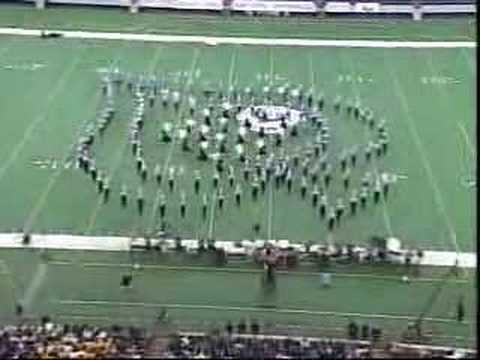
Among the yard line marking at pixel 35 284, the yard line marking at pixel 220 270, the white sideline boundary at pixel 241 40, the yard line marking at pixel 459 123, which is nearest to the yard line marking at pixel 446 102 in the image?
the yard line marking at pixel 459 123

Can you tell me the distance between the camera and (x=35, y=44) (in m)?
32.2

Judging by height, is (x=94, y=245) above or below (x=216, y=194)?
below

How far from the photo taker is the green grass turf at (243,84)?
20703mm

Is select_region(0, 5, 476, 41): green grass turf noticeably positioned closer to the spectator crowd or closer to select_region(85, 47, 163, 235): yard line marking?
select_region(85, 47, 163, 235): yard line marking

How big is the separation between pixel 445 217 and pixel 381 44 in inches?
500

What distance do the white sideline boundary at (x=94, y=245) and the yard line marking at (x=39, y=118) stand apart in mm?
2890

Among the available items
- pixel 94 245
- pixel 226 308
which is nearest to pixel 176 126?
pixel 94 245

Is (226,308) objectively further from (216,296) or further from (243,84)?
(243,84)

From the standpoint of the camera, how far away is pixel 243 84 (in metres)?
28.3

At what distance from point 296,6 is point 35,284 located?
20.7 m

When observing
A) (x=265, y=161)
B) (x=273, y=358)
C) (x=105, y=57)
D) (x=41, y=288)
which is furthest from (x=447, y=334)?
(x=105, y=57)

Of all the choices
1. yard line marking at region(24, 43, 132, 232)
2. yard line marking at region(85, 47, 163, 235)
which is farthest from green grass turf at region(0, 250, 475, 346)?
yard line marking at region(24, 43, 132, 232)

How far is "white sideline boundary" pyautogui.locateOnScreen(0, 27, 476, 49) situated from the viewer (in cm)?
3309

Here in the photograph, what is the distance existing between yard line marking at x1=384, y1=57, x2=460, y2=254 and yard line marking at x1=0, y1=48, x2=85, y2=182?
23.2ft
